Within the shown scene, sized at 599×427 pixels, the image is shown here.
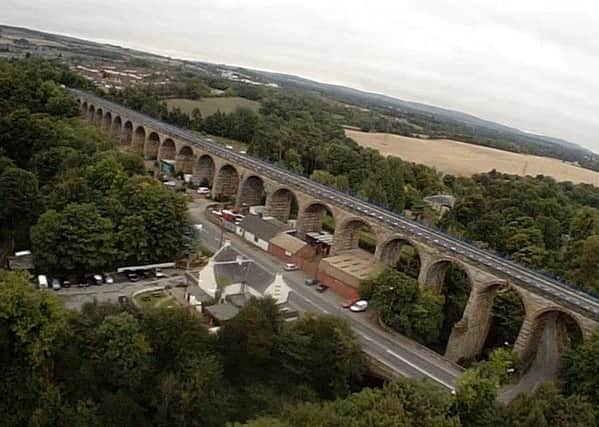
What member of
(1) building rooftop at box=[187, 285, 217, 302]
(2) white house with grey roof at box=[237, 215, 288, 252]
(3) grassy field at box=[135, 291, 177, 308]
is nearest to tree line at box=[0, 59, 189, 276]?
(3) grassy field at box=[135, 291, 177, 308]

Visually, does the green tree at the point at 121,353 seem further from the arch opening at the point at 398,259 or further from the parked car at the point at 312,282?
the arch opening at the point at 398,259

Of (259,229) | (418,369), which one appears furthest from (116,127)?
(418,369)

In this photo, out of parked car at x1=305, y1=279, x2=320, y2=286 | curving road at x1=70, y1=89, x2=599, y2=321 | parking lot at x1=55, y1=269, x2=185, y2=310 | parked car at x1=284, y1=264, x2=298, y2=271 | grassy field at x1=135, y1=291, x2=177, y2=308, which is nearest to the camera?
curving road at x1=70, y1=89, x2=599, y2=321

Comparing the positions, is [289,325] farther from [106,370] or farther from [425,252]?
[425,252]

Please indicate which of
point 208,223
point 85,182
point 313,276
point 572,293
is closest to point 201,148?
point 208,223

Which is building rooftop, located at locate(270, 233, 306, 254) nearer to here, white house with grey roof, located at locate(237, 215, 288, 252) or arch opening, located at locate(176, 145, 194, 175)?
white house with grey roof, located at locate(237, 215, 288, 252)

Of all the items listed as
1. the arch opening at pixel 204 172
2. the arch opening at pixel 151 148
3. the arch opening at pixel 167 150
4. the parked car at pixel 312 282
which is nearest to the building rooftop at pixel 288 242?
the parked car at pixel 312 282
